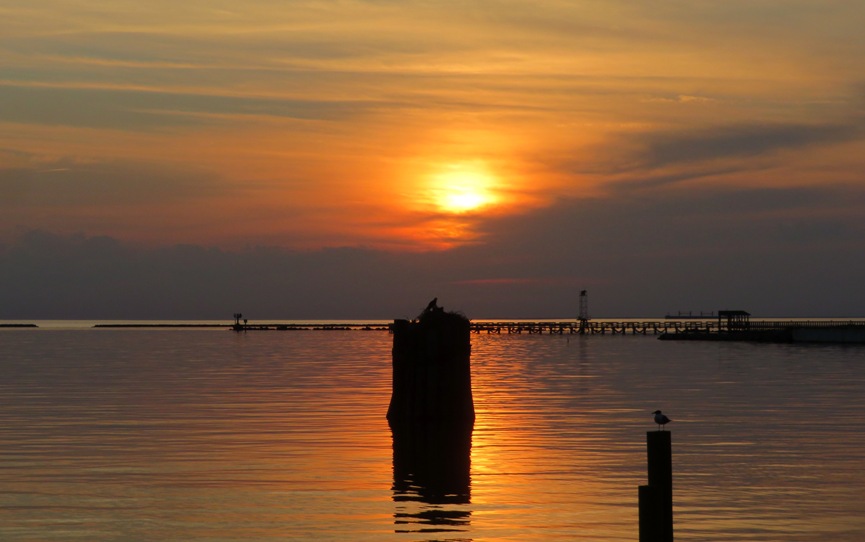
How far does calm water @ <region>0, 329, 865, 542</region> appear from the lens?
23.2m

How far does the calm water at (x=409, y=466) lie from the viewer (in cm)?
2319

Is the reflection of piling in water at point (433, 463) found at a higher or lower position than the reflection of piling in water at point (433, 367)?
lower

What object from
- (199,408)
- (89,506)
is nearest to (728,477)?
(89,506)

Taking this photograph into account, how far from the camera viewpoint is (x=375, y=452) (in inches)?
1336

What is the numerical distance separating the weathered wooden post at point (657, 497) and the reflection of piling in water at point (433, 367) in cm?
1772

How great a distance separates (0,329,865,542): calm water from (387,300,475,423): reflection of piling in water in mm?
1253

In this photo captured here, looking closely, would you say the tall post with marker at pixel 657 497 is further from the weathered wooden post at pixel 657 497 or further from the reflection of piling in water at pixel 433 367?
the reflection of piling in water at pixel 433 367

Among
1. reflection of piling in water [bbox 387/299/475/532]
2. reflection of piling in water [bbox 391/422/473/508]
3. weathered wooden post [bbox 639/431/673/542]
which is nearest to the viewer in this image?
weathered wooden post [bbox 639/431/673/542]

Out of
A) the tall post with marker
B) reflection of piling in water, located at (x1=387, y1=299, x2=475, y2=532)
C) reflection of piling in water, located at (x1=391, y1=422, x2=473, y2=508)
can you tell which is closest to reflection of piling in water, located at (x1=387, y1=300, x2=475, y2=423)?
reflection of piling in water, located at (x1=387, y1=299, x2=475, y2=532)

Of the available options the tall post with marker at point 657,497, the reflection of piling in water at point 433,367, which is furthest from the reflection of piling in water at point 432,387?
the tall post with marker at point 657,497

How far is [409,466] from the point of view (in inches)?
1228

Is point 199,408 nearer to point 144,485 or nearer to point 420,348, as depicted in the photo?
point 420,348

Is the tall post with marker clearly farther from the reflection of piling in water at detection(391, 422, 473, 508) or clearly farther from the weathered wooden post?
the reflection of piling in water at detection(391, 422, 473, 508)

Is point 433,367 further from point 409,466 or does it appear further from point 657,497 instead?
point 657,497
